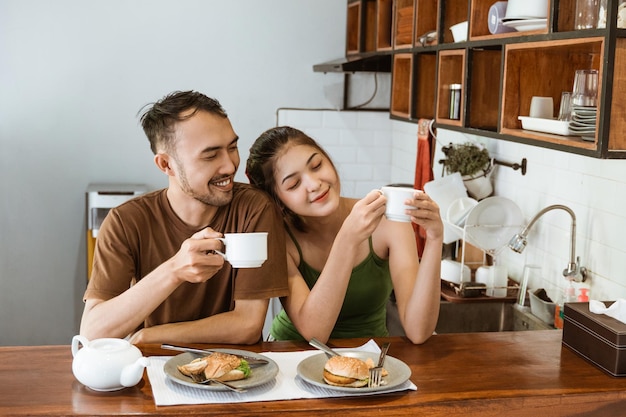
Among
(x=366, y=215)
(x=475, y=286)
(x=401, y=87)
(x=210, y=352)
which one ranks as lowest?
(x=475, y=286)

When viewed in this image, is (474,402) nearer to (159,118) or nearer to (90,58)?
(159,118)

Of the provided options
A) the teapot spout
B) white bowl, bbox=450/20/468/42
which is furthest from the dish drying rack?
the teapot spout

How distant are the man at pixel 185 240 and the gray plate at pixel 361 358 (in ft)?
0.98

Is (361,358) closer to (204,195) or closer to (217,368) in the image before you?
(217,368)

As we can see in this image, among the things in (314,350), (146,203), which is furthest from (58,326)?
(314,350)

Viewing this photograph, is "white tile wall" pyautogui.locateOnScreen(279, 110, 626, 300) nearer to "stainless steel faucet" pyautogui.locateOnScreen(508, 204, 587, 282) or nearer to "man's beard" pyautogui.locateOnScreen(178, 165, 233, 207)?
"stainless steel faucet" pyautogui.locateOnScreen(508, 204, 587, 282)

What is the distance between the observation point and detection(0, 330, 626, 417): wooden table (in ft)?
5.84

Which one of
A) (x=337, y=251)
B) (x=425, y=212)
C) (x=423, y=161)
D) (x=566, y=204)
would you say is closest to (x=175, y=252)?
(x=337, y=251)

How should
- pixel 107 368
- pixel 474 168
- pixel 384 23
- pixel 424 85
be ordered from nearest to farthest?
1. pixel 107 368
2. pixel 474 168
3. pixel 424 85
4. pixel 384 23

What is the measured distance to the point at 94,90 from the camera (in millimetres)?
4773

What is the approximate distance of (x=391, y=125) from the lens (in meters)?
5.11

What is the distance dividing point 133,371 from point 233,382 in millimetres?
230

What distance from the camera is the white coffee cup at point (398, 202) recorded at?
84.3 inches

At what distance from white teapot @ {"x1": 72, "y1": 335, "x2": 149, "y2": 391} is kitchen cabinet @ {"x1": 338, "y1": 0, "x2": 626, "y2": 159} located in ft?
4.32
